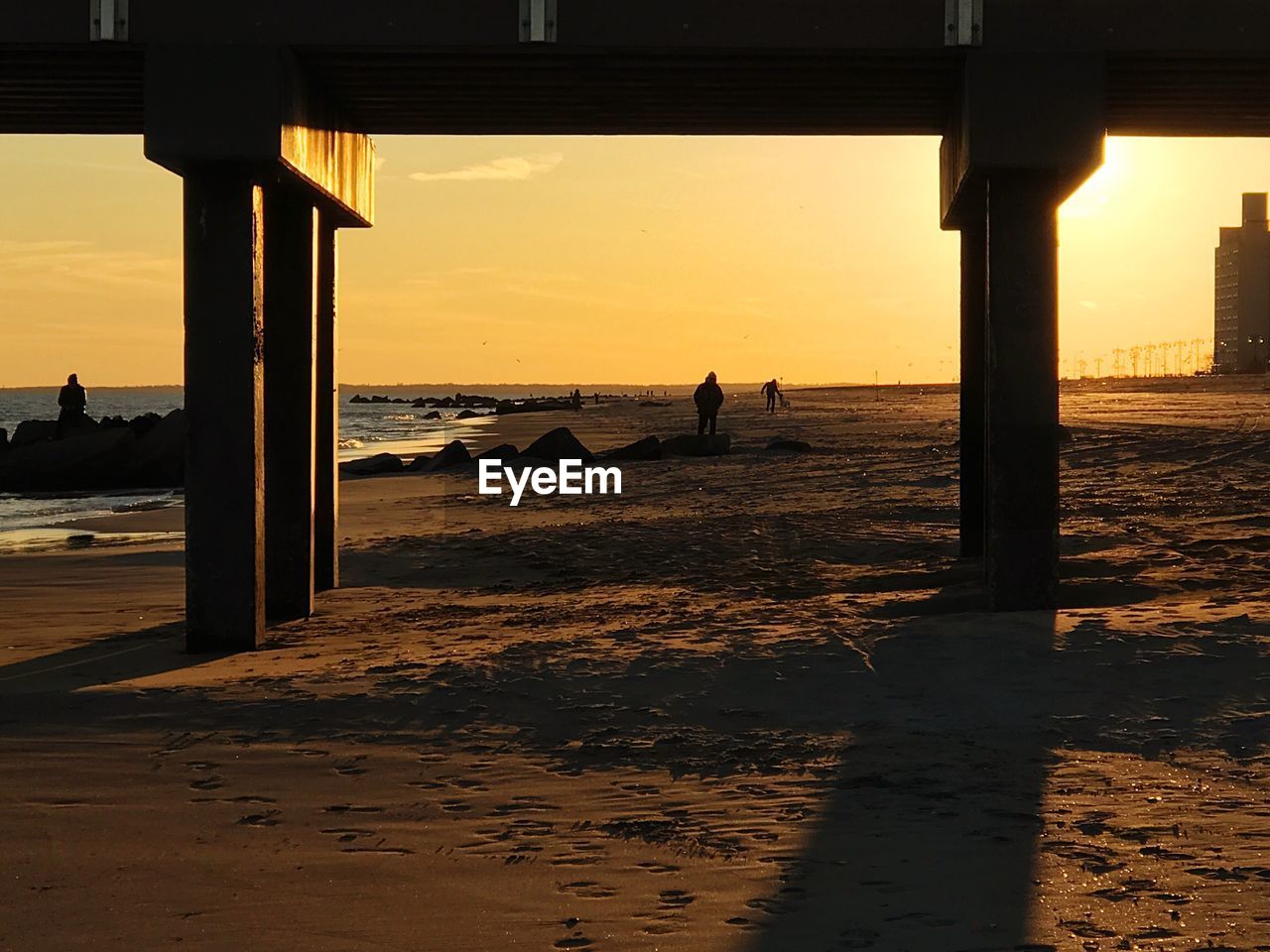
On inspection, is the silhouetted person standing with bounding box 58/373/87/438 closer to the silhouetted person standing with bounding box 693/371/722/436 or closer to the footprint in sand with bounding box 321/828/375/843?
the silhouetted person standing with bounding box 693/371/722/436

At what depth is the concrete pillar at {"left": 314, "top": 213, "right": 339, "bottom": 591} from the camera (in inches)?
507

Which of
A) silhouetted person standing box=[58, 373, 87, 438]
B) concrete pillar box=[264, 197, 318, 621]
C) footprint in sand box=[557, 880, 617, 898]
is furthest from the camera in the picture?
silhouetted person standing box=[58, 373, 87, 438]

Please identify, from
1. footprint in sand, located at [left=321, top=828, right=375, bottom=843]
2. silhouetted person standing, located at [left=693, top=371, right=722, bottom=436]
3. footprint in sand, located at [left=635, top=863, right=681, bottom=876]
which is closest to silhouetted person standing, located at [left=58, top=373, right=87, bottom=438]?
silhouetted person standing, located at [left=693, top=371, right=722, bottom=436]

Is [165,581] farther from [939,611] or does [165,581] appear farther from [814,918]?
[814,918]

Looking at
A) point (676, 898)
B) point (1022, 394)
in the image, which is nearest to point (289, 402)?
point (1022, 394)

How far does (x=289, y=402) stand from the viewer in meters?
11.9

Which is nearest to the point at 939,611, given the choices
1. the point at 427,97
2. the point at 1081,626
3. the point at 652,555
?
the point at 1081,626

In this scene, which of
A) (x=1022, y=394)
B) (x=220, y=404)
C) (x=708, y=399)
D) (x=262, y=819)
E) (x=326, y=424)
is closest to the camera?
(x=262, y=819)

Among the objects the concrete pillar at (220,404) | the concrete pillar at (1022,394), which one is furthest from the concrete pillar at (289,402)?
the concrete pillar at (1022,394)

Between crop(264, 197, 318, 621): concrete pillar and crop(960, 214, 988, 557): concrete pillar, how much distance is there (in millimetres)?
6293

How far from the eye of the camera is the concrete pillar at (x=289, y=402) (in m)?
11.8

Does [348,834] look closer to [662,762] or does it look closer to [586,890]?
[586,890]

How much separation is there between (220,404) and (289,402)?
5.78 feet

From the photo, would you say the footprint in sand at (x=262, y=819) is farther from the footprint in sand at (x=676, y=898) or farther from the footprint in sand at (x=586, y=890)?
the footprint in sand at (x=676, y=898)
